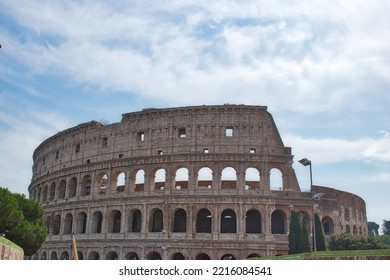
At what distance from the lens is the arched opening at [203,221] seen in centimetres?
3447

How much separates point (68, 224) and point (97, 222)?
3.40 metres

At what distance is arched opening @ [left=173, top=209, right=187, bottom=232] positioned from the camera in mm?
34750

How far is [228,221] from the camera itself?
34219 millimetres

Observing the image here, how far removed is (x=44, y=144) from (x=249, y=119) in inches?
919

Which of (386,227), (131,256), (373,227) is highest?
(373,227)

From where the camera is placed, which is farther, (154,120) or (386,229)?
(386,229)

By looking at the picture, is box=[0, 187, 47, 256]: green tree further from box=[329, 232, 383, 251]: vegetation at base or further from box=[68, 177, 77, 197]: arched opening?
box=[329, 232, 383, 251]: vegetation at base

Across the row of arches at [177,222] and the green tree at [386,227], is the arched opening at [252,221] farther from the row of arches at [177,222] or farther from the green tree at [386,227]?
the green tree at [386,227]

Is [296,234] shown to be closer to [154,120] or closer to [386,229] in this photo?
[154,120]

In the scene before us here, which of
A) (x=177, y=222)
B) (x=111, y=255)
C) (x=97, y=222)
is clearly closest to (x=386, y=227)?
(x=177, y=222)

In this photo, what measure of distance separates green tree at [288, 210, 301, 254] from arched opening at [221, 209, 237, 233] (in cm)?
482

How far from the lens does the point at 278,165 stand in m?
34.1

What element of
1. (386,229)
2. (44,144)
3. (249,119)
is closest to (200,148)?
(249,119)

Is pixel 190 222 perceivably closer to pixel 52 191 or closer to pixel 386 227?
pixel 52 191
